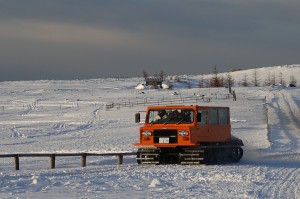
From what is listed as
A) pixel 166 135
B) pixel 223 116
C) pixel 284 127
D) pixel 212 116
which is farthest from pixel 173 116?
A: pixel 284 127

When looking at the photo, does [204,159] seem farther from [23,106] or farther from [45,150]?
[23,106]

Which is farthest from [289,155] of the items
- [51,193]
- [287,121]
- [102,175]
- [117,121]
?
[117,121]

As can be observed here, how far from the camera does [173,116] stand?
25.0m

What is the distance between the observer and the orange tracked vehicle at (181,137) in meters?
24.3

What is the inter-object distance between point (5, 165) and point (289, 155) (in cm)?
1273

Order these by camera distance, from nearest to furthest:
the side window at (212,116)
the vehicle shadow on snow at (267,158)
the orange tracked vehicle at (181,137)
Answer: the orange tracked vehicle at (181,137) < the side window at (212,116) < the vehicle shadow on snow at (267,158)

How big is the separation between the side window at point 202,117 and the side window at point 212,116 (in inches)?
12.0

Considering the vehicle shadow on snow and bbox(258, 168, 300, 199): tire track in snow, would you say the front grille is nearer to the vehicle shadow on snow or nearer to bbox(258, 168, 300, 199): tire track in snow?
the vehicle shadow on snow

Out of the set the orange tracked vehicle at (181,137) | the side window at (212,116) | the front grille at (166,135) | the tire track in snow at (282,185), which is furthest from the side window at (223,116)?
the tire track in snow at (282,185)

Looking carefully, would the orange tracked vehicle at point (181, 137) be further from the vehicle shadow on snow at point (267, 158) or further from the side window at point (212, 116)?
the vehicle shadow on snow at point (267, 158)

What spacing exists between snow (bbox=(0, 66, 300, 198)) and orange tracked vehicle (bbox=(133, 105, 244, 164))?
869 millimetres

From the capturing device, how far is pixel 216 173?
20.0 metres

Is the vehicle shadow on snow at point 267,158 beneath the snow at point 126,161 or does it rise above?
beneath

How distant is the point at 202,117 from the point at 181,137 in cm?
148
